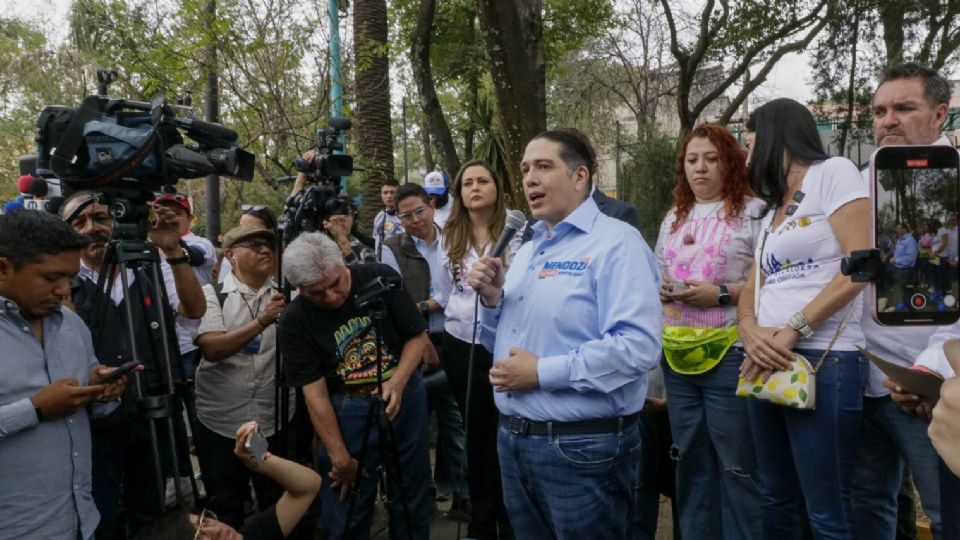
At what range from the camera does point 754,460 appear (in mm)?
3143

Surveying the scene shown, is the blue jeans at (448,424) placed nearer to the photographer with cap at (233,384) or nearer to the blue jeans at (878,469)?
the photographer with cap at (233,384)

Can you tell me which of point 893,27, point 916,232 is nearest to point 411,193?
point 916,232

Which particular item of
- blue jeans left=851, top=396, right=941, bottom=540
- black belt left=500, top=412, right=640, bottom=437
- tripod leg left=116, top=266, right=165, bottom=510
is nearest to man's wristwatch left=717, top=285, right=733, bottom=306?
blue jeans left=851, top=396, right=941, bottom=540

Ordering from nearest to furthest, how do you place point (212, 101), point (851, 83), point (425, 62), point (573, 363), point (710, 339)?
point (573, 363) → point (710, 339) → point (212, 101) → point (851, 83) → point (425, 62)

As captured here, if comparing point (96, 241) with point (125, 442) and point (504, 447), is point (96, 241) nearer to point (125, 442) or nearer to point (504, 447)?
point (125, 442)

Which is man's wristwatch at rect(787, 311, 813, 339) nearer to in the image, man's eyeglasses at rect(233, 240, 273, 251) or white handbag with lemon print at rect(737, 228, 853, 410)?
white handbag with lemon print at rect(737, 228, 853, 410)

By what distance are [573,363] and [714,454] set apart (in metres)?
1.23

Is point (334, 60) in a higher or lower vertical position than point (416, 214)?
higher

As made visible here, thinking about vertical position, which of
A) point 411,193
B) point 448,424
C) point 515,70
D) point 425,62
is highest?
point 425,62

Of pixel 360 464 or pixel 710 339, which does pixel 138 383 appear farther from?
pixel 710 339

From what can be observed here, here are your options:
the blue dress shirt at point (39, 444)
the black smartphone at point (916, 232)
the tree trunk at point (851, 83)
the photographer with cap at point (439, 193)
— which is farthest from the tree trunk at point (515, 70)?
the tree trunk at point (851, 83)

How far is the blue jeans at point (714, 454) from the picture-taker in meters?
3.14

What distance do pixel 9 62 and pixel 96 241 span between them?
19.2m

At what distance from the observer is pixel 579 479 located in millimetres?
2506
